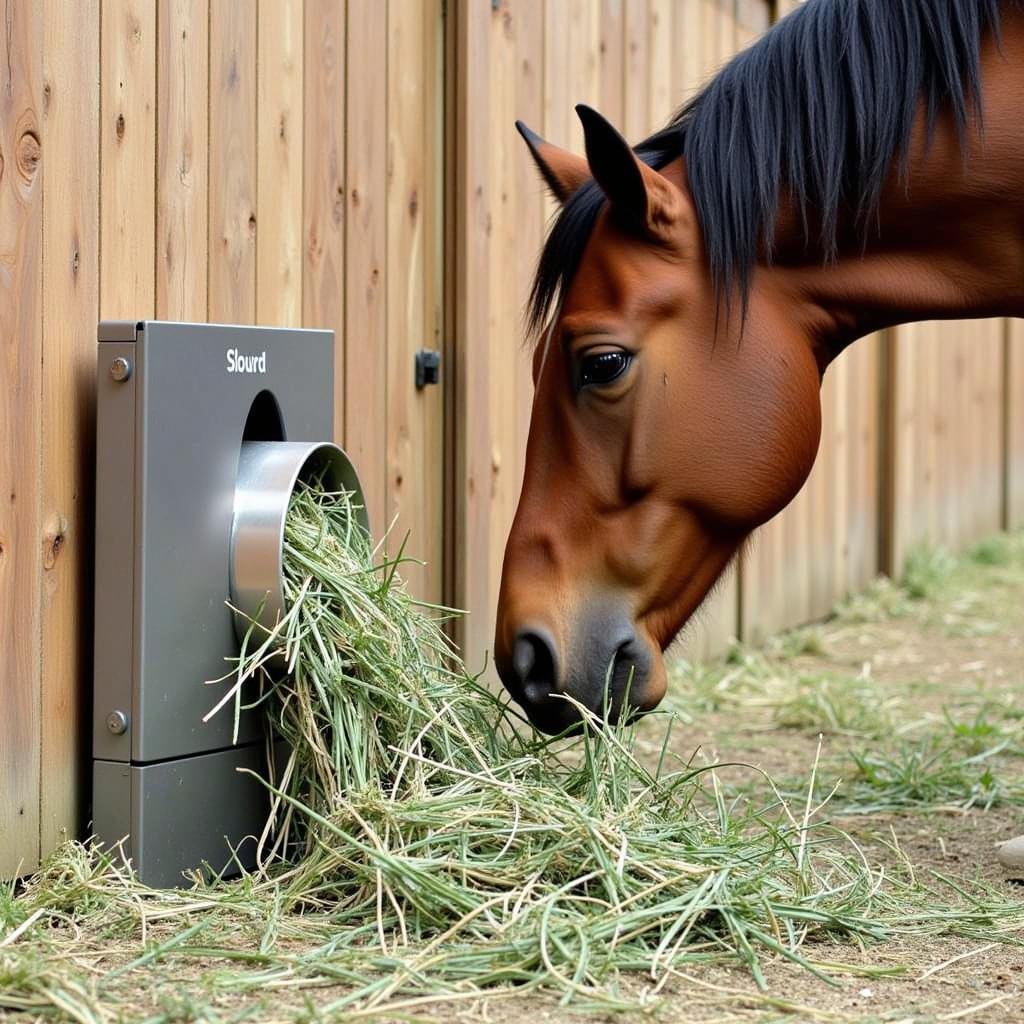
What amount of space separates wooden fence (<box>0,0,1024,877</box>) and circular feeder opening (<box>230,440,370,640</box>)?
237mm

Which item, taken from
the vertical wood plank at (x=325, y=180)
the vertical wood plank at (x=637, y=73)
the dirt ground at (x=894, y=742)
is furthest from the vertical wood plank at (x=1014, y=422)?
the vertical wood plank at (x=325, y=180)

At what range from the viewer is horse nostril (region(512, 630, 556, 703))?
2195 mm

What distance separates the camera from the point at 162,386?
2322 millimetres

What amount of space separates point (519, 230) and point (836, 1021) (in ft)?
8.18

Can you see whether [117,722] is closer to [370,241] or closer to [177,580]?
[177,580]

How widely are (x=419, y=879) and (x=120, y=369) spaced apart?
0.90m

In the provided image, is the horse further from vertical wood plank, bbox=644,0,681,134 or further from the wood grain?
vertical wood plank, bbox=644,0,681,134

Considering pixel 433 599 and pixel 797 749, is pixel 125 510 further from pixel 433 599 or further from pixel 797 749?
pixel 797 749

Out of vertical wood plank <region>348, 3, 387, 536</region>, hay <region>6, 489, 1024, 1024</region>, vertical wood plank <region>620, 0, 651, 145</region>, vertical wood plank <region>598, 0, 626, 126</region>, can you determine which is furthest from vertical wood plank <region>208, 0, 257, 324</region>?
vertical wood plank <region>620, 0, 651, 145</region>

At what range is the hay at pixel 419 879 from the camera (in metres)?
1.83

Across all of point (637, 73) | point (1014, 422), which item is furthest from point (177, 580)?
point (1014, 422)

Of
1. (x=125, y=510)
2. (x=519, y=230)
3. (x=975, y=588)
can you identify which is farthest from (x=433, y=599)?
(x=975, y=588)

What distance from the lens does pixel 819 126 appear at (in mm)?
2340

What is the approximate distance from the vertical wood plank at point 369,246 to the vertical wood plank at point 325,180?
23 millimetres
